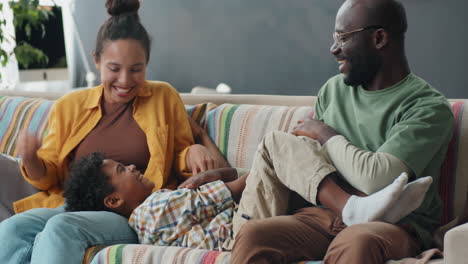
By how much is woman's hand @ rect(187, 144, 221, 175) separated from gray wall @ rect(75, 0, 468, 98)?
6.38 ft

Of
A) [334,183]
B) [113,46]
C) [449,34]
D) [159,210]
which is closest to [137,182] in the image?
[159,210]

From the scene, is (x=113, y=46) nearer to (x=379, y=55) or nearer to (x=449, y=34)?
(x=379, y=55)

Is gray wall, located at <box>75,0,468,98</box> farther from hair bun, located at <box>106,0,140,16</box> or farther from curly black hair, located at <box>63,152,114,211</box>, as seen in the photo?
curly black hair, located at <box>63,152,114,211</box>

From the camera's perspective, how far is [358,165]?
1503 mm

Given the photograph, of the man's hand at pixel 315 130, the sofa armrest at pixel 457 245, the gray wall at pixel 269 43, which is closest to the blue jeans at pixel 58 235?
the man's hand at pixel 315 130

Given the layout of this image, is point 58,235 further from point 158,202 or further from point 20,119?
point 20,119

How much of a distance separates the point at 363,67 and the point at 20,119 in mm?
1513

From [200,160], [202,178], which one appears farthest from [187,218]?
[200,160]

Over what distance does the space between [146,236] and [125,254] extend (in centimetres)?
18

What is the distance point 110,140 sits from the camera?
2.09 metres

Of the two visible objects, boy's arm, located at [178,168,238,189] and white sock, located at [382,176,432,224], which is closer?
white sock, located at [382,176,432,224]

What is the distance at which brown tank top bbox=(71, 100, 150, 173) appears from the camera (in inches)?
81.2

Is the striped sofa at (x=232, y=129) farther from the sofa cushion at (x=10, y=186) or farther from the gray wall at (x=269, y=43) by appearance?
the gray wall at (x=269, y=43)

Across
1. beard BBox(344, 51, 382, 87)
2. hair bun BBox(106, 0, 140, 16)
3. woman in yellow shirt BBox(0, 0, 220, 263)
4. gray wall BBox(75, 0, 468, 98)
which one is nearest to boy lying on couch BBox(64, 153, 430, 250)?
woman in yellow shirt BBox(0, 0, 220, 263)
